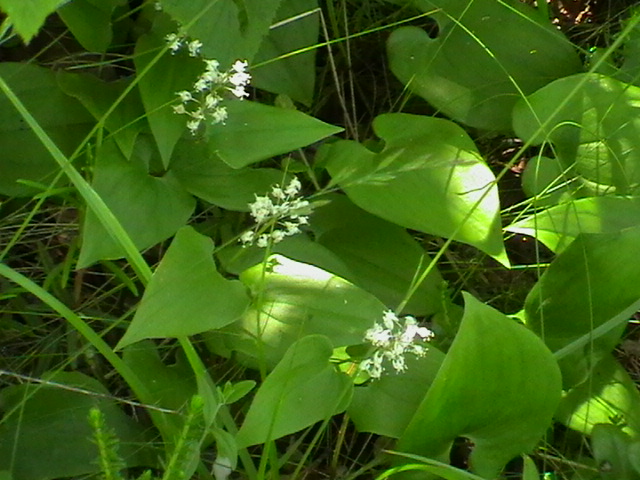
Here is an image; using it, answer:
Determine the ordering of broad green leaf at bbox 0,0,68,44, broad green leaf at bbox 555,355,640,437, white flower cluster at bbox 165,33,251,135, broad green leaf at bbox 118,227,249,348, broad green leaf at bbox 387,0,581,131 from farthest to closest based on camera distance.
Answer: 1. broad green leaf at bbox 387,0,581,131
2. broad green leaf at bbox 555,355,640,437
3. white flower cluster at bbox 165,33,251,135
4. broad green leaf at bbox 118,227,249,348
5. broad green leaf at bbox 0,0,68,44

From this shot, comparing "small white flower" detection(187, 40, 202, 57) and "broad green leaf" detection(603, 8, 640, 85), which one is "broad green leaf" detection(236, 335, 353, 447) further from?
"broad green leaf" detection(603, 8, 640, 85)

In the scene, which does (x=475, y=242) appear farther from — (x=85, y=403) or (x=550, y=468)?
(x=85, y=403)

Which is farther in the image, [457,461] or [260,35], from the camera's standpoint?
[457,461]

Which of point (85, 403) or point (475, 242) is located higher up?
point (475, 242)

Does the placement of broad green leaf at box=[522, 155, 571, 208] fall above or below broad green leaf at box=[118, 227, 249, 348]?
above

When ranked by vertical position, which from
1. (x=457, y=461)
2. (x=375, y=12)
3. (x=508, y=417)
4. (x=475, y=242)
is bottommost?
(x=457, y=461)

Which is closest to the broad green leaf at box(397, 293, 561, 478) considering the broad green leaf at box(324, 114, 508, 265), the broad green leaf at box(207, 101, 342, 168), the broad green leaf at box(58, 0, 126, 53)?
the broad green leaf at box(324, 114, 508, 265)

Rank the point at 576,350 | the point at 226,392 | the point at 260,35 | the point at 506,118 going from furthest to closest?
the point at 506,118, the point at 576,350, the point at 260,35, the point at 226,392

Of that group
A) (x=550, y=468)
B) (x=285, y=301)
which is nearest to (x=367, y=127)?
(x=285, y=301)

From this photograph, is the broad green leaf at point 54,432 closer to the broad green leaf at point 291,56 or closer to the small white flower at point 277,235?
the small white flower at point 277,235
